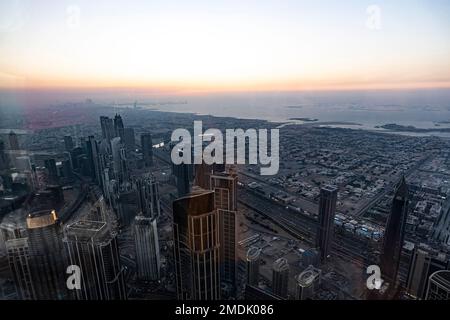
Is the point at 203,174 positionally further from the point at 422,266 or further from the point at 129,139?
the point at 129,139

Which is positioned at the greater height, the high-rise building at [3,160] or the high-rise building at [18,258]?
the high-rise building at [3,160]

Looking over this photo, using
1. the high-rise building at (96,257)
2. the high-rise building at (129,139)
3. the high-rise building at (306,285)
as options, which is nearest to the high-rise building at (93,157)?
the high-rise building at (129,139)

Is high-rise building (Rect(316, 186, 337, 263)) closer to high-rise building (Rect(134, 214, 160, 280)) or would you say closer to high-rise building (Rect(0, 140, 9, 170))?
high-rise building (Rect(134, 214, 160, 280))

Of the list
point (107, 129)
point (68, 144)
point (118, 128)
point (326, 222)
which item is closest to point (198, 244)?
point (326, 222)

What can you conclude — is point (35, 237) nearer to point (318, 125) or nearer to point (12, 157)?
point (12, 157)

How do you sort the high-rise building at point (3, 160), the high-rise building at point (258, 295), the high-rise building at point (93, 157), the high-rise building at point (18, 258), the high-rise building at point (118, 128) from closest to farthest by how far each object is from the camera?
the high-rise building at point (258, 295) < the high-rise building at point (18, 258) < the high-rise building at point (3, 160) < the high-rise building at point (93, 157) < the high-rise building at point (118, 128)

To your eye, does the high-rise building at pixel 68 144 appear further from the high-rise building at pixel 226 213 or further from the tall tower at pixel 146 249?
the high-rise building at pixel 226 213

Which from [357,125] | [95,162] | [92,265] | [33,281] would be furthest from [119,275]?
[357,125]
